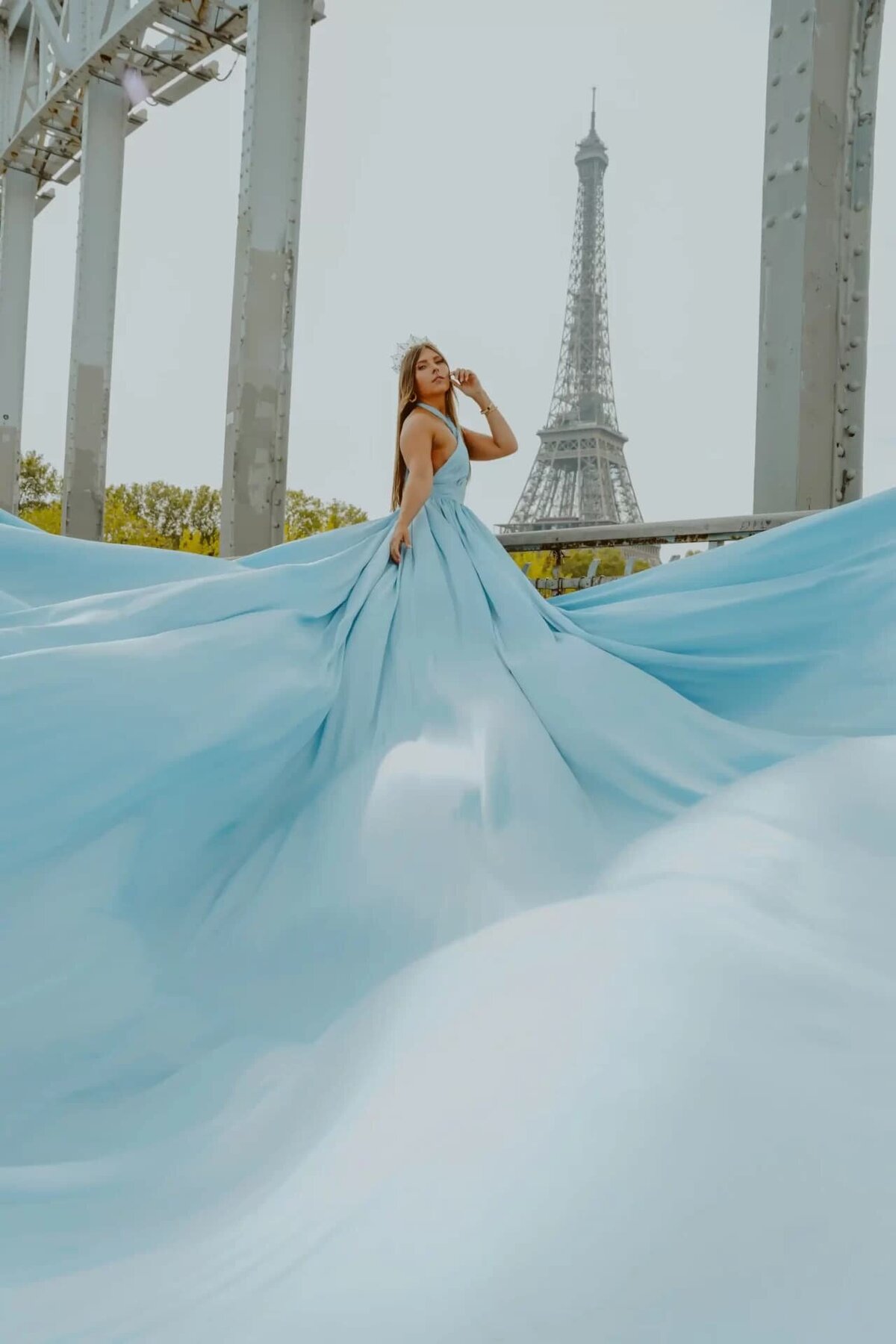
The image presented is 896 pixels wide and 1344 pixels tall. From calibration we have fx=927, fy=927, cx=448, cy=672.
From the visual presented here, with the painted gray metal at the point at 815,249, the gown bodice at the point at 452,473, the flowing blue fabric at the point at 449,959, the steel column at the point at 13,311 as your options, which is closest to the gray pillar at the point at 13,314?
the steel column at the point at 13,311

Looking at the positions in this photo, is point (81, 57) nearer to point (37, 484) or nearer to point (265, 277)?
point (265, 277)

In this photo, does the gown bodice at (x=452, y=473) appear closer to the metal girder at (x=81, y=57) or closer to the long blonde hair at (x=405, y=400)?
the long blonde hair at (x=405, y=400)

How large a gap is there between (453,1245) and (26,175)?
12195mm

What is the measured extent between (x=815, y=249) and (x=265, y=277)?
3.30 meters

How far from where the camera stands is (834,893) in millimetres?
1270

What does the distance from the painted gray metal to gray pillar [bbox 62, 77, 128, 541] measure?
6.17 m

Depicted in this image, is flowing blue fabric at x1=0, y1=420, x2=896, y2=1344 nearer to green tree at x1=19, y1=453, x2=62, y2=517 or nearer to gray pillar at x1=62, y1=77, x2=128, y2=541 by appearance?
gray pillar at x1=62, y1=77, x2=128, y2=541

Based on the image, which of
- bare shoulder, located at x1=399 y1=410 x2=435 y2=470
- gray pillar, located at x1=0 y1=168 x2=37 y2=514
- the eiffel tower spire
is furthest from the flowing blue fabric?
the eiffel tower spire

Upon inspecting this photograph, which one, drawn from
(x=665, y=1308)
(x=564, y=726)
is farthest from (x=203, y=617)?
(x=665, y=1308)

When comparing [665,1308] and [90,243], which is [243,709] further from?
[90,243]

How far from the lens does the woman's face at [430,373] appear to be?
3182 mm

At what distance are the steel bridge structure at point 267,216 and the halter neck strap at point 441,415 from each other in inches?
27.4

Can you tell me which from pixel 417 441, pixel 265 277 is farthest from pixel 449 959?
pixel 265 277

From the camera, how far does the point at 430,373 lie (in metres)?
3.18
